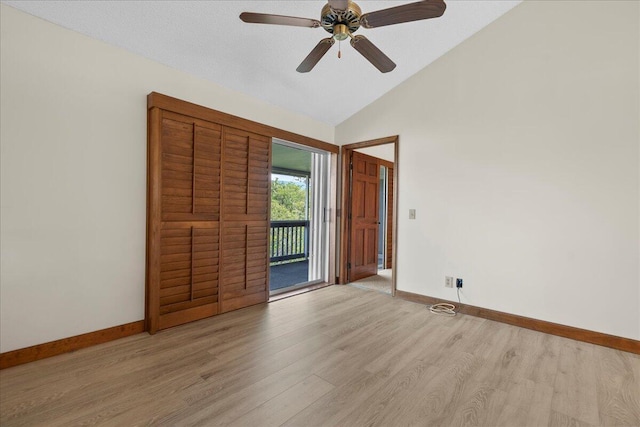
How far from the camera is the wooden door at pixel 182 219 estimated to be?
8.25ft

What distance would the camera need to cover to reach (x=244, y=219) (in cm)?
321

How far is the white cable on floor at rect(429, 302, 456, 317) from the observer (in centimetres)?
312

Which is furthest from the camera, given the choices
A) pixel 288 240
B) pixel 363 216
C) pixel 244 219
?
pixel 288 240

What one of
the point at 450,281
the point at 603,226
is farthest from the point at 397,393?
the point at 603,226

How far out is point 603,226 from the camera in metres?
2.46

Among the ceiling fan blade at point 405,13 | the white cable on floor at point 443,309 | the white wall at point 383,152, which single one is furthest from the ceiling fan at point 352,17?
the white wall at point 383,152

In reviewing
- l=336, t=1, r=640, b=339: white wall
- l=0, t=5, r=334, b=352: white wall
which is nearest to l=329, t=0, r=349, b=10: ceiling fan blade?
l=0, t=5, r=334, b=352: white wall

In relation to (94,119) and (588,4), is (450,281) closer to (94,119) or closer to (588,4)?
(588,4)

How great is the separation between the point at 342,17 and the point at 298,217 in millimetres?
4852

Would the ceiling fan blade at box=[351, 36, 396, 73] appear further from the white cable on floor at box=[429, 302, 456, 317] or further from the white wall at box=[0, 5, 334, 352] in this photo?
the white cable on floor at box=[429, 302, 456, 317]

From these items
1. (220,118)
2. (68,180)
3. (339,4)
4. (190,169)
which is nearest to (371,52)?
(339,4)

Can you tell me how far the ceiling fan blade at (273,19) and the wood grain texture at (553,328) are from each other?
3033 mm

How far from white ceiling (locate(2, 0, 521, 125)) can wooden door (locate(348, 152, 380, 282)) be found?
1.12 m

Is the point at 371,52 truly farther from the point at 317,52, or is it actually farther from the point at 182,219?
the point at 182,219
